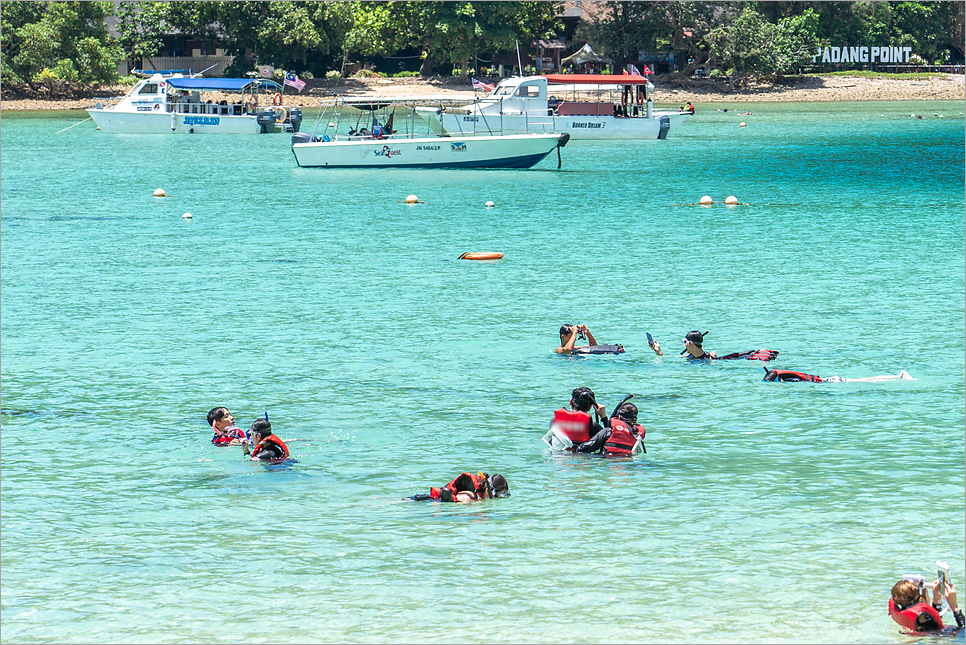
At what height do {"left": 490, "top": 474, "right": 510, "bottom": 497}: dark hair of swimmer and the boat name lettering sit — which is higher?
the boat name lettering

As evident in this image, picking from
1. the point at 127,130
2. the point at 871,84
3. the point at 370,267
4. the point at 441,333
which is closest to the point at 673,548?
the point at 441,333

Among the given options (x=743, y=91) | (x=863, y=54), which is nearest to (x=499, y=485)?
(x=743, y=91)

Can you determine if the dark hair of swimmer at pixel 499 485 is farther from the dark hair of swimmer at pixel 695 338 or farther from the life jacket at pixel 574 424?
the dark hair of swimmer at pixel 695 338

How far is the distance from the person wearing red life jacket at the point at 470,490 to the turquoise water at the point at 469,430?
0.46 feet

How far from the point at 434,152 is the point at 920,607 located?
47128mm

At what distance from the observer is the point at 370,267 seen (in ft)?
105

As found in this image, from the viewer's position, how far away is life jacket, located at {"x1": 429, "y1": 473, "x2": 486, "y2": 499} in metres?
14.6

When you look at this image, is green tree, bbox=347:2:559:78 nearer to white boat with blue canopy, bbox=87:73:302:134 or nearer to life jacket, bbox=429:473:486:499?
white boat with blue canopy, bbox=87:73:302:134

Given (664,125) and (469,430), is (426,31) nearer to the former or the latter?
(664,125)

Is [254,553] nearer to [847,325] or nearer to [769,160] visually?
[847,325]

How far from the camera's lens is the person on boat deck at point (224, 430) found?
1667 cm

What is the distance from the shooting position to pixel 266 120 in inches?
3381

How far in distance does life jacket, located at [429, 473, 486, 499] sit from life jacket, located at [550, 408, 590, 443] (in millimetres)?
1836

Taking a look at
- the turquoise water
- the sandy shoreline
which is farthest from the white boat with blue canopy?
the turquoise water
